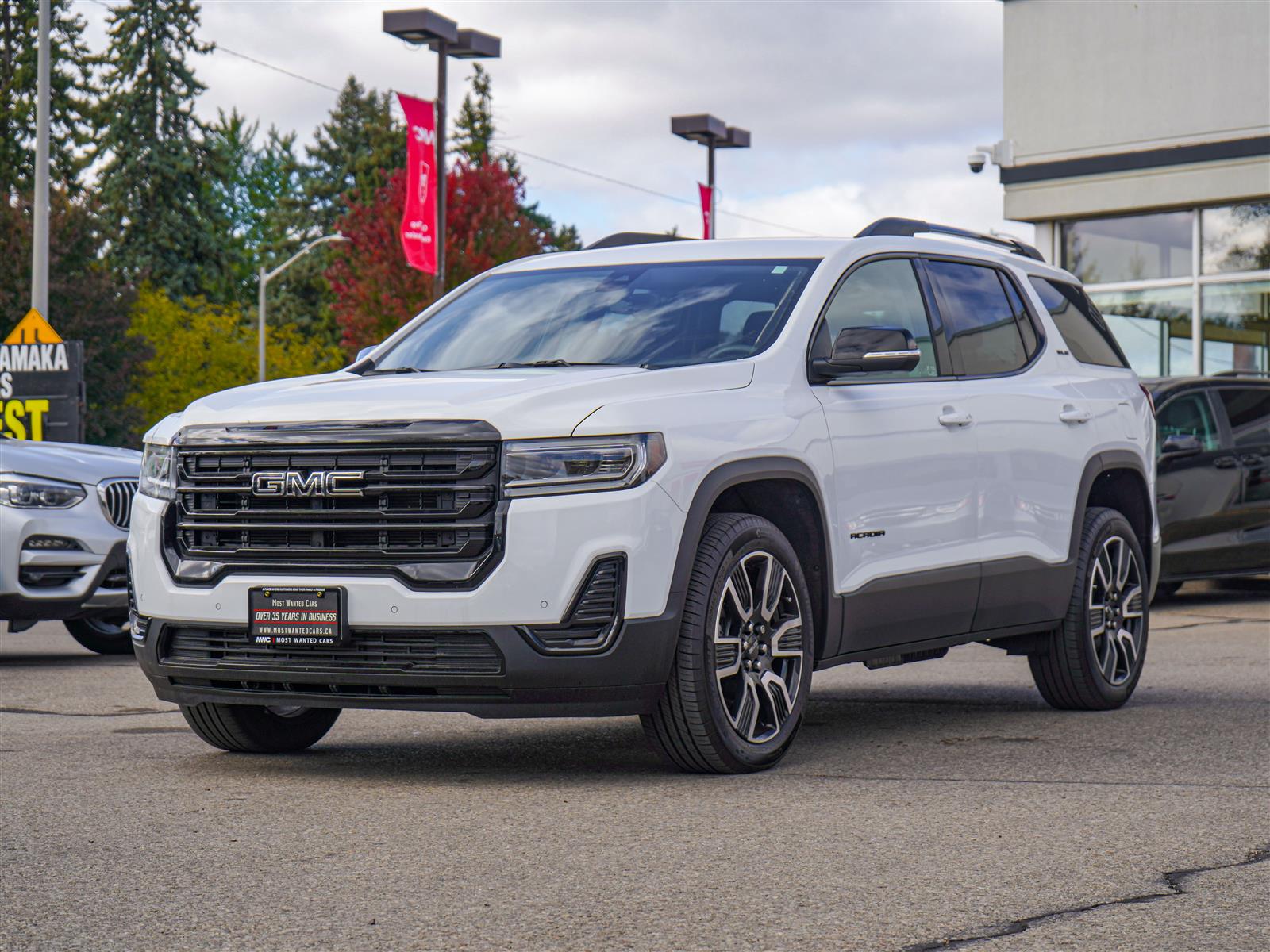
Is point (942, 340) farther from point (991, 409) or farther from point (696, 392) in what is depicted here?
point (696, 392)

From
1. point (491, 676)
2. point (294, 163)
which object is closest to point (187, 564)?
point (491, 676)

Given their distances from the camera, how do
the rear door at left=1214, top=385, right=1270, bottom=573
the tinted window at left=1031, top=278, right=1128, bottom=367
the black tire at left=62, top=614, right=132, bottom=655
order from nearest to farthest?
the tinted window at left=1031, top=278, right=1128, bottom=367, the black tire at left=62, top=614, right=132, bottom=655, the rear door at left=1214, top=385, right=1270, bottom=573

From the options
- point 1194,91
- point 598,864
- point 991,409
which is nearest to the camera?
point 598,864

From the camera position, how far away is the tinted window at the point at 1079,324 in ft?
28.5

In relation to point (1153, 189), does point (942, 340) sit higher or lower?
lower

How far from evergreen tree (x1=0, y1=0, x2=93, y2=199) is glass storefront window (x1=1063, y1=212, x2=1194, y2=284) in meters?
39.0

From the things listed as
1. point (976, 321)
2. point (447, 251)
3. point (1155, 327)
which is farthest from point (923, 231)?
point (447, 251)

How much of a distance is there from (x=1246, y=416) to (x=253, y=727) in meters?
10.4

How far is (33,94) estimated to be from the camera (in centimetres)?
6088

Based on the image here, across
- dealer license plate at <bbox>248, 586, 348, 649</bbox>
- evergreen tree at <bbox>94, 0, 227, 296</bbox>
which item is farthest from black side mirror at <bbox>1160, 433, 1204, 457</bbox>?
evergreen tree at <bbox>94, 0, 227, 296</bbox>

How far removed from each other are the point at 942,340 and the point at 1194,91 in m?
17.6

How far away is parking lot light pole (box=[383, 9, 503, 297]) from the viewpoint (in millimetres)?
25609

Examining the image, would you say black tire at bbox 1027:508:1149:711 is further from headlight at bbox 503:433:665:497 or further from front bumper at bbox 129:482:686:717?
headlight at bbox 503:433:665:497

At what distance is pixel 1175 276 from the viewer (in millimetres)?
24250
